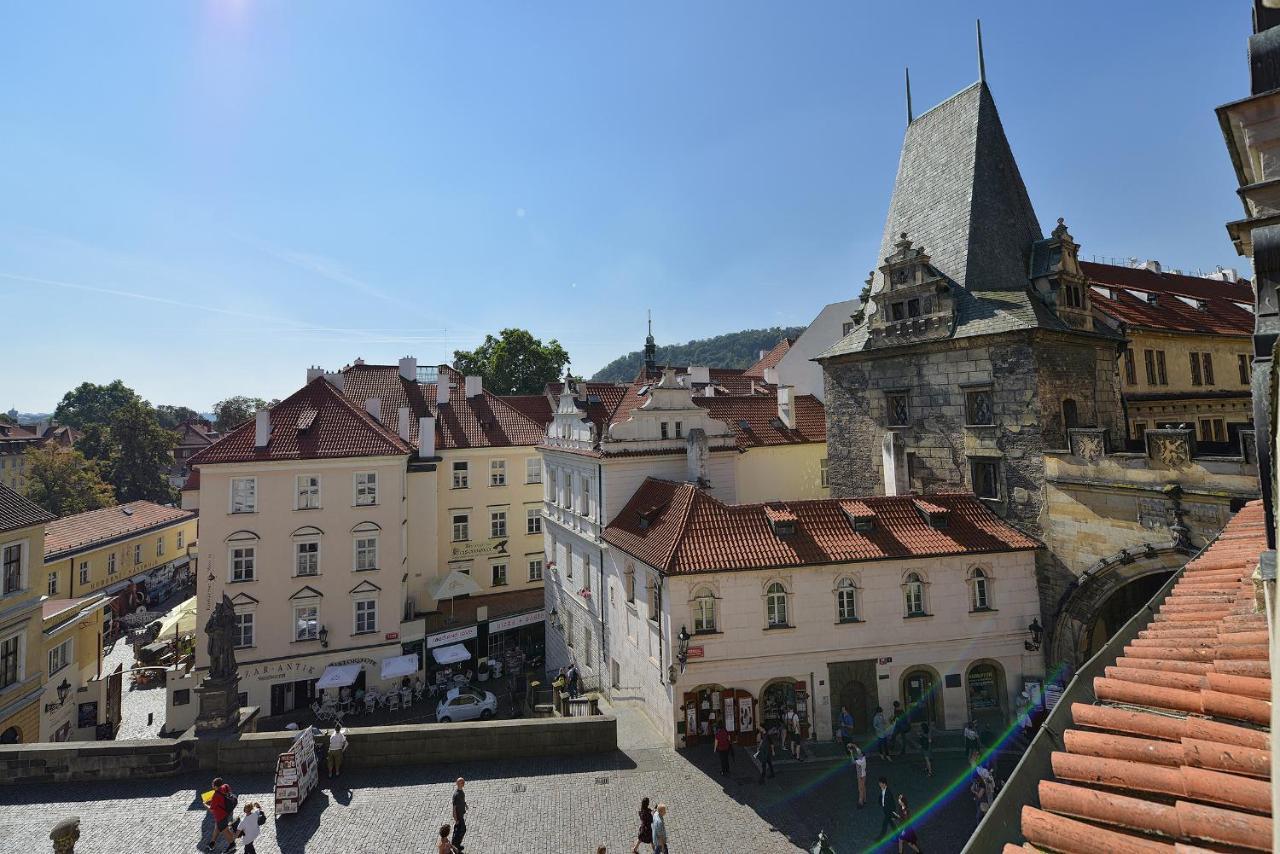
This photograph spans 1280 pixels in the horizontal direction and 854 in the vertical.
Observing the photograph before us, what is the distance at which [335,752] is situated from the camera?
13.8 metres

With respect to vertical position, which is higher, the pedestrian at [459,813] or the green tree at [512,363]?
the green tree at [512,363]

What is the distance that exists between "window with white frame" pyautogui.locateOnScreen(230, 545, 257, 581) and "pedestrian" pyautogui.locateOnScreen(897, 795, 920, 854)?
80.0 ft

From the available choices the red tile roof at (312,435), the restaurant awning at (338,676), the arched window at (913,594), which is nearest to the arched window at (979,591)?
the arched window at (913,594)

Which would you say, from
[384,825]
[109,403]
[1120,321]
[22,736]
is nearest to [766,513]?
[384,825]

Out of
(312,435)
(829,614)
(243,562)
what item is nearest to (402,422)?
(312,435)

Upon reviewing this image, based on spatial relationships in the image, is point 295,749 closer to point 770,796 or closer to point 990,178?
point 770,796

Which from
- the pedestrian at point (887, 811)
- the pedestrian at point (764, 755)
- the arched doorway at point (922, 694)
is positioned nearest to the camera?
the pedestrian at point (887, 811)

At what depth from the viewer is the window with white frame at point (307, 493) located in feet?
85.0

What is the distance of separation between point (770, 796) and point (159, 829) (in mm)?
12379

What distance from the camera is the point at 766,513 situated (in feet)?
62.5

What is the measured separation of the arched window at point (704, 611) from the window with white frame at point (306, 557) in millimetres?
17418

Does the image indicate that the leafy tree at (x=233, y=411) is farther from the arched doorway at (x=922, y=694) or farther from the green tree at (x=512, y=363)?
the arched doorway at (x=922, y=694)

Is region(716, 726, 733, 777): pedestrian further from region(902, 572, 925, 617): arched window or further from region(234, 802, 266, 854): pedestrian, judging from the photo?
region(234, 802, 266, 854): pedestrian

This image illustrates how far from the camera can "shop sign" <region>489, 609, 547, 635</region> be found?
2961cm
